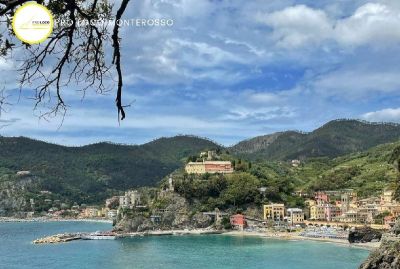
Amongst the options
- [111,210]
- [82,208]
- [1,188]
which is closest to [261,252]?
[111,210]

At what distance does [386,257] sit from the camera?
20.5 meters

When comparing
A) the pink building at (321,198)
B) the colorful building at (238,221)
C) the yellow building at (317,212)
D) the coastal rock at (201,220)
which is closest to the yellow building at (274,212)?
the colorful building at (238,221)

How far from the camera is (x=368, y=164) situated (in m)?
90.2

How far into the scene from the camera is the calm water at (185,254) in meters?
42.7

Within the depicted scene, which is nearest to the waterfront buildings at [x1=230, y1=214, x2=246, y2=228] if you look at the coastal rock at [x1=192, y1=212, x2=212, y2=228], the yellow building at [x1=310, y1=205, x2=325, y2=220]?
the coastal rock at [x1=192, y1=212, x2=212, y2=228]

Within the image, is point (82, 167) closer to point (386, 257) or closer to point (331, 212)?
point (331, 212)

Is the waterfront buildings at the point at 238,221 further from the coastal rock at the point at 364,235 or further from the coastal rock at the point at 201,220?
the coastal rock at the point at 364,235

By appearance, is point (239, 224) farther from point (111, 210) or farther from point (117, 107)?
point (117, 107)

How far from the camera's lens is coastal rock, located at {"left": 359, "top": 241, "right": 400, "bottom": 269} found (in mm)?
19953

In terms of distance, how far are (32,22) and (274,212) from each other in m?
72.6

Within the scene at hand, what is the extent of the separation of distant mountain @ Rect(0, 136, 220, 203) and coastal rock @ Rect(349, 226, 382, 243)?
9493 centimetres

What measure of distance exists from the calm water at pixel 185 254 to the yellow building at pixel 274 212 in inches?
411

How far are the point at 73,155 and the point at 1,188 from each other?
157 ft

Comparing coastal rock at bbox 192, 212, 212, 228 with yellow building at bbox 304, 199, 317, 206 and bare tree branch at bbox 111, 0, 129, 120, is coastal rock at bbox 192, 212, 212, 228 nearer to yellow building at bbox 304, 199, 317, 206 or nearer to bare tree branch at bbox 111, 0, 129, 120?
yellow building at bbox 304, 199, 317, 206
